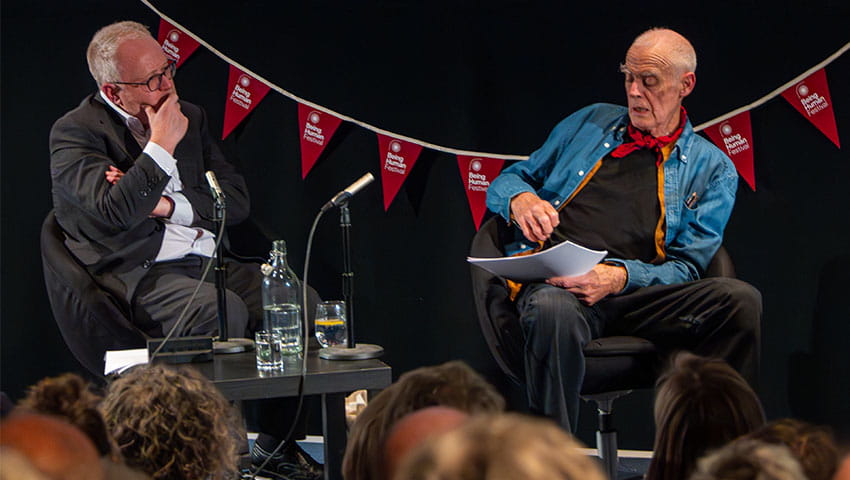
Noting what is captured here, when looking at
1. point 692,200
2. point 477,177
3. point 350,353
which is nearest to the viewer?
point 350,353

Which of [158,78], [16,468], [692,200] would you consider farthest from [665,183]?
[16,468]

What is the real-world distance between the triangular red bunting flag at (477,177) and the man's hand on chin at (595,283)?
90cm

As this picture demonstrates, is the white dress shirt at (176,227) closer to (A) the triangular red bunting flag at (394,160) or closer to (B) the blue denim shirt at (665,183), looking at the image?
(A) the triangular red bunting flag at (394,160)

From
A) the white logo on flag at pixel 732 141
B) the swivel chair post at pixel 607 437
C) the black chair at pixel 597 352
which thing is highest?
the white logo on flag at pixel 732 141

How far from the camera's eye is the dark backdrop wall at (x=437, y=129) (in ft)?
11.8

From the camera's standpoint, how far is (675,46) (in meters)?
3.28

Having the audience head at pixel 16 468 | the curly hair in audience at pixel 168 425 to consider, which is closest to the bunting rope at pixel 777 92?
the curly hair in audience at pixel 168 425

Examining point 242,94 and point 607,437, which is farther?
point 242,94

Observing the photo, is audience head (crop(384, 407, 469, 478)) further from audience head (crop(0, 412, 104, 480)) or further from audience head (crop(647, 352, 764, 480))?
audience head (crop(647, 352, 764, 480))

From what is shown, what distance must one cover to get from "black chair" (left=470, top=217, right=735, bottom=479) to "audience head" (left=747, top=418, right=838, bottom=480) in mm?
1609

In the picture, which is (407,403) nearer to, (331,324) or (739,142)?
(331,324)

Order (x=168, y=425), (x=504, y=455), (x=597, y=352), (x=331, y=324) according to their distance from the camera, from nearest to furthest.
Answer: (x=504, y=455)
(x=168, y=425)
(x=597, y=352)
(x=331, y=324)

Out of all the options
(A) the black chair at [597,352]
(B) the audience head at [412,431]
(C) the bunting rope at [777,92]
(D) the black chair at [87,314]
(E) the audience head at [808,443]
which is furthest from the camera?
(C) the bunting rope at [777,92]

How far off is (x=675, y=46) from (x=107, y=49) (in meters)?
2.11
